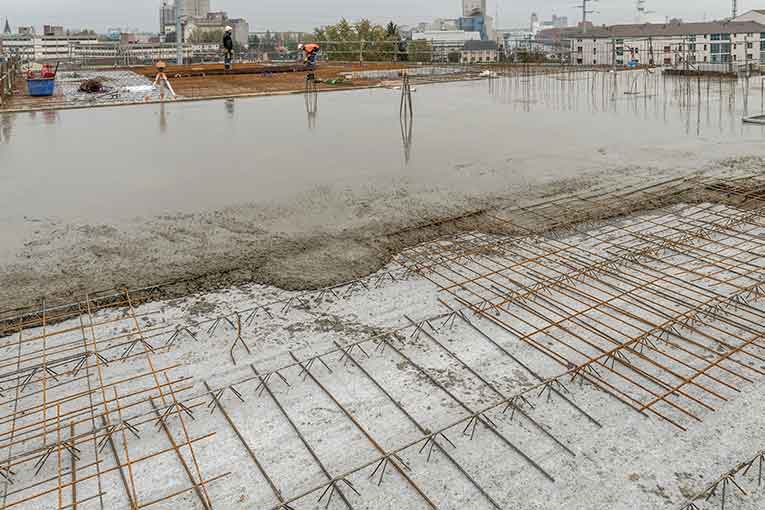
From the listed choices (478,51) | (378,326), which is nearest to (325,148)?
(378,326)

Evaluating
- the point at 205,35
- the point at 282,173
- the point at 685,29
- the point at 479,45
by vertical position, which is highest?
the point at 205,35

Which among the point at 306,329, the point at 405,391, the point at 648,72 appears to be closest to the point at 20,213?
the point at 306,329

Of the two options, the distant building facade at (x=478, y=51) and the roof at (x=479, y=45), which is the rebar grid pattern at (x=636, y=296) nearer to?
the distant building facade at (x=478, y=51)

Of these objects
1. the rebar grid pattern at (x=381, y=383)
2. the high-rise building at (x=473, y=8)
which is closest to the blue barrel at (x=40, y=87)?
the rebar grid pattern at (x=381, y=383)

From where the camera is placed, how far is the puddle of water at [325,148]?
23.3ft

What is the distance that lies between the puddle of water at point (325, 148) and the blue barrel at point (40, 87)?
2.55 metres

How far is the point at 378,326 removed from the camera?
434 centimetres

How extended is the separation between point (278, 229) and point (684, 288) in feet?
12.0

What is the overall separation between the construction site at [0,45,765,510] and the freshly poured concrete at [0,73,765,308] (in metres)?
0.05

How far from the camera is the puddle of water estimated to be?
7109mm

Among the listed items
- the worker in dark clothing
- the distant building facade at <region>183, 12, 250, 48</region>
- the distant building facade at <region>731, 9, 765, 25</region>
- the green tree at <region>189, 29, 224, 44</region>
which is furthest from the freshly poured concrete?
the green tree at <region>189, 29, 224, 44</region>

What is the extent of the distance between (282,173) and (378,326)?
13.4 feet

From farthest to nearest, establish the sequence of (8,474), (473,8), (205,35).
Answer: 1. (473,8)
2. (205,35)
3. (8,474)

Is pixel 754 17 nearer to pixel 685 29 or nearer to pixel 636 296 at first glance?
pixel 685 29
